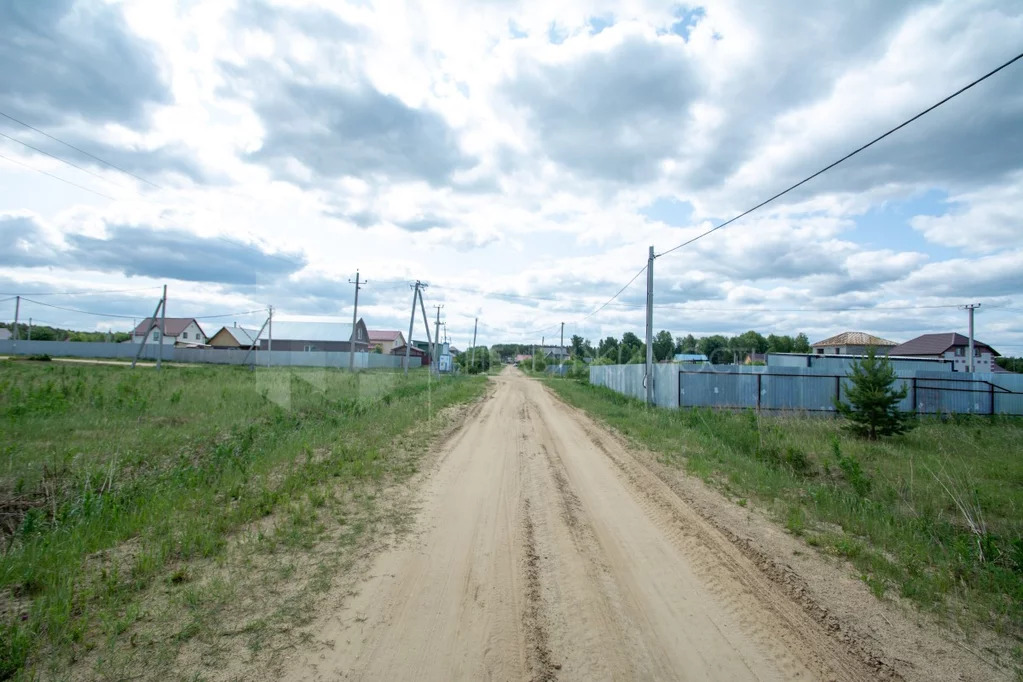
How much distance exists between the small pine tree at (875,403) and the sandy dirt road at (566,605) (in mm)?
10329

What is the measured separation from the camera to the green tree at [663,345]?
74.6m

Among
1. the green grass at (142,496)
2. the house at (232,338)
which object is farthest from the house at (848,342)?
the house at (232,338)

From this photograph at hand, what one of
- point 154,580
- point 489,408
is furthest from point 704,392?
point 154,580

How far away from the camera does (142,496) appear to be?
22.8ft

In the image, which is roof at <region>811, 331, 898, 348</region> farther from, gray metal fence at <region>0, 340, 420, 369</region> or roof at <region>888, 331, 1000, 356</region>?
gray metal fence at <region>0, 340, 420, 369</region>

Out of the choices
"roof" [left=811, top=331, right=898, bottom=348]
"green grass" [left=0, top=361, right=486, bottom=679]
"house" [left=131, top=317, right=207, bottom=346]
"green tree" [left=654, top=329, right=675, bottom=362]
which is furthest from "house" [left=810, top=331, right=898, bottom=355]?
"house" [left=131, top=317, right=207, bottom=346]

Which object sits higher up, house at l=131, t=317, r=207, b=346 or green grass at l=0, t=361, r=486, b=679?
house at l=131, t=317, r=207, b=346

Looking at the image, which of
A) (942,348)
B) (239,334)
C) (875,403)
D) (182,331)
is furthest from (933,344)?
(182,331)

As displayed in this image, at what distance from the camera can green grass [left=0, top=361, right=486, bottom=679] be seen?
3.96 m

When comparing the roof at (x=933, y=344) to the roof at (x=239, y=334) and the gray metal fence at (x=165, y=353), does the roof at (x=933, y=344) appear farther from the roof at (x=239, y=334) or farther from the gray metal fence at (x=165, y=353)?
the roof at (x=239, y=334)

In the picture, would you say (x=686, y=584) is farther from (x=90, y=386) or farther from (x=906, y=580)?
(x=90, y=386)

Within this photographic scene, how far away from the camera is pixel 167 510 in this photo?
6195 mm

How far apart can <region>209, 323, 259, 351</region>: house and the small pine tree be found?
61891mm

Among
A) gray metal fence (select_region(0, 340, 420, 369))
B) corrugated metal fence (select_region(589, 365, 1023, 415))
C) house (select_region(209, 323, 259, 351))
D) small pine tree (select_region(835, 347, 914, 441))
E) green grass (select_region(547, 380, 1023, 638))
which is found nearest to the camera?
green grass (select_region(547, 380, 1023, 638))
